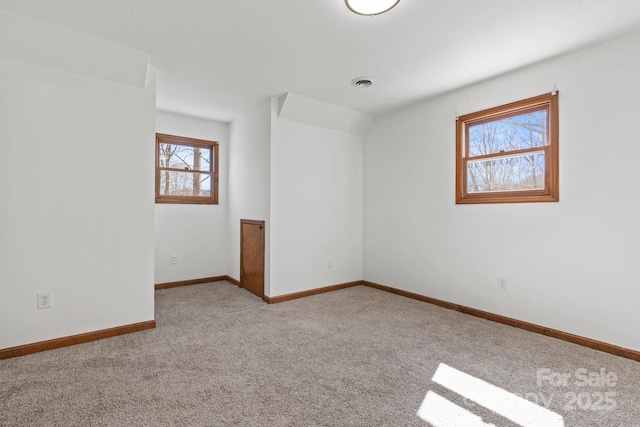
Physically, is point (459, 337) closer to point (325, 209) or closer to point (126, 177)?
point (325, 209)

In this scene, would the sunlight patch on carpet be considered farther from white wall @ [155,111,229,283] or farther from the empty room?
white wall @ [155,111,229,283]

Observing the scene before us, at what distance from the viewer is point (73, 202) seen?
252 centimetres

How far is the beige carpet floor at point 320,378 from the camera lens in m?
1.65

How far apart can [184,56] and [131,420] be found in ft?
8.66

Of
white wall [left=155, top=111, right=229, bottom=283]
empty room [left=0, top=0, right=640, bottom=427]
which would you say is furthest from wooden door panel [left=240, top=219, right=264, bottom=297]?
white wall [left=155, top=111, right=229, bottom=283]

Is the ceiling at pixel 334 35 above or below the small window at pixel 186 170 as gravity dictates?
above

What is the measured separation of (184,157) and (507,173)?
406cm

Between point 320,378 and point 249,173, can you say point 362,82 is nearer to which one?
point 249,173

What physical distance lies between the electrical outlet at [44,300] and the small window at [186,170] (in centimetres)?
197

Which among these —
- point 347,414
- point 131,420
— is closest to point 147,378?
point 131,420

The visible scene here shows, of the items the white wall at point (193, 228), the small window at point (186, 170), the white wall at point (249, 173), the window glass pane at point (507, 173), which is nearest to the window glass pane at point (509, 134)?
the window glass pane at point (507, 173)

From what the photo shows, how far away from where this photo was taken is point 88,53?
2434 millimetres

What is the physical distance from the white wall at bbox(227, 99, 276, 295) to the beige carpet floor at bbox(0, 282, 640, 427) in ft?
4.34

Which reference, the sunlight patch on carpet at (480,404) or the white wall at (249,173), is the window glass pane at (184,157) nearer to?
the white wall at (249,173)
